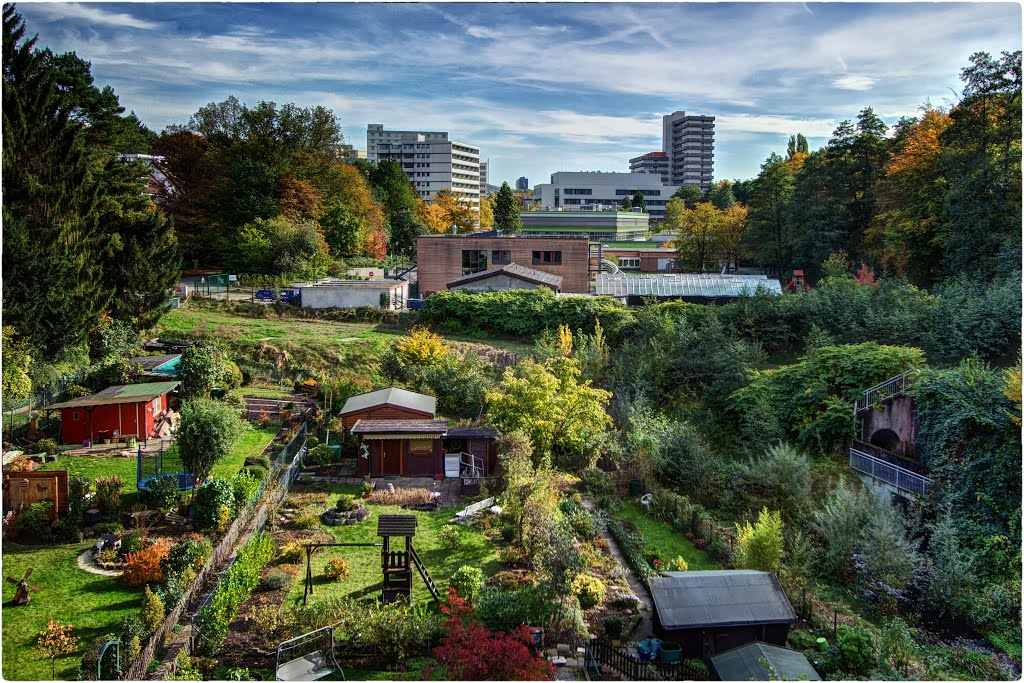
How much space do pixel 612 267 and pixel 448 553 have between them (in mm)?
33920

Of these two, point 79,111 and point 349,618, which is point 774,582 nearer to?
point 349,618

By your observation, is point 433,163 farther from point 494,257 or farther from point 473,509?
point 473,509

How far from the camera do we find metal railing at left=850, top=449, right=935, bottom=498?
49.7ft

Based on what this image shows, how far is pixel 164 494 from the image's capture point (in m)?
14.2

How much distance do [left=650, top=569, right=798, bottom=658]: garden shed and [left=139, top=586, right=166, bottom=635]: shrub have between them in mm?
6728

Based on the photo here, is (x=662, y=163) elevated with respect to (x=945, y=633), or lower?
elevated

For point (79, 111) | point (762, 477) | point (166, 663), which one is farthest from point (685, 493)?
point (79, 111)

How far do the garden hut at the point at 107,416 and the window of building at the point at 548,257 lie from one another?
22285mm

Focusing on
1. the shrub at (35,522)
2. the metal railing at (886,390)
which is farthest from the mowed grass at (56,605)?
the metal railing at (886,390)

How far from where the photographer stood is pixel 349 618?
1026 centimetres

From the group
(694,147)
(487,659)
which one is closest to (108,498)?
(487,659)

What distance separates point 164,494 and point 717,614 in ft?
32.8

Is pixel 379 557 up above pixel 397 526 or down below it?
below

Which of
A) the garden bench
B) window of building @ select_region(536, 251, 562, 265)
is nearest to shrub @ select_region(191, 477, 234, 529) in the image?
the garden bench
